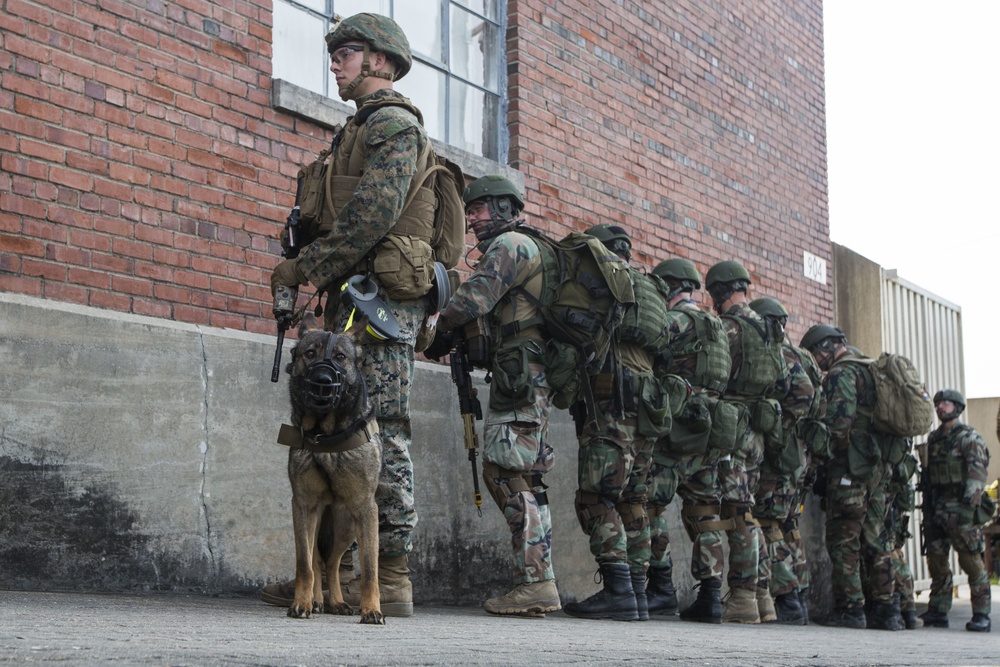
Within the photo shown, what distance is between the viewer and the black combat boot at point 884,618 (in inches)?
386

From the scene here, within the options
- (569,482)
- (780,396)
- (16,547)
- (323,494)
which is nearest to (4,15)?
(16,547)

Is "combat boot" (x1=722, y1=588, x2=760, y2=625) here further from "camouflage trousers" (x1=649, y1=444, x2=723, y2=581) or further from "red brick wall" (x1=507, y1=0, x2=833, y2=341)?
"red brick wall" (x1=507, y1=0, x2=833, y2=341)

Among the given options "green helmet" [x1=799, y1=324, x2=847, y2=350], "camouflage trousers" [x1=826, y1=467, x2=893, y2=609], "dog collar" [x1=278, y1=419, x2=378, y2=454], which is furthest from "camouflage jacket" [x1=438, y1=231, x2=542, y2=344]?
"green helmet" [x1=799, y1=324, x2=847, y2=350]

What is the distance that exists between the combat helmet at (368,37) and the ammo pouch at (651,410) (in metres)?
2.43

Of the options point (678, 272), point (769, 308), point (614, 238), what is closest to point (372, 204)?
point (614, 238)

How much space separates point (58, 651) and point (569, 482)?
5588 mm

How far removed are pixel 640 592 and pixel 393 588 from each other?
94.0 inches

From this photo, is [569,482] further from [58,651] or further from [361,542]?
[58,651]

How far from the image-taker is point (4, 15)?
5566mm

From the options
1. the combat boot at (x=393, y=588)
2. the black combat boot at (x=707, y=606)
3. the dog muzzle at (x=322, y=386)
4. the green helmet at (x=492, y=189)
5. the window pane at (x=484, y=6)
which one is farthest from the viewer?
the window pane at (x=484, y=6)

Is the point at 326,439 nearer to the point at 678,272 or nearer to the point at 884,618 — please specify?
the point at 678,272

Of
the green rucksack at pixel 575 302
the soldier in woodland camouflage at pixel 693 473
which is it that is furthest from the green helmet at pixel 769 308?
the green rucksack at pixel 575 302

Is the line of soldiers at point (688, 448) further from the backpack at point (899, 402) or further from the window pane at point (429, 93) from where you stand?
the window pane at point (429, 93)

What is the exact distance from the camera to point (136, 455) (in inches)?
229
